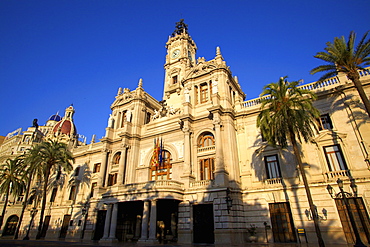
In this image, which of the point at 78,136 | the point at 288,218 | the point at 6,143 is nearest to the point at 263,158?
the point at 288,218

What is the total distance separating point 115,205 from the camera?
2634cm

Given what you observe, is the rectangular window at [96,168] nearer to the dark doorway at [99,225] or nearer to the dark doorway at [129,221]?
the dark doorway at [99,225]

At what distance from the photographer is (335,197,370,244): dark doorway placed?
60.2 ft

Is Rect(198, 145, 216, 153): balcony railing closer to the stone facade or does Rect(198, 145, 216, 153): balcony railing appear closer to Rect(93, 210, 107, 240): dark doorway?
the stone facade

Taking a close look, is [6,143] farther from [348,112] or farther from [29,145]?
[348,112]

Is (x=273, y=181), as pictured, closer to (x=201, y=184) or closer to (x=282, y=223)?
(x=282, y=223)

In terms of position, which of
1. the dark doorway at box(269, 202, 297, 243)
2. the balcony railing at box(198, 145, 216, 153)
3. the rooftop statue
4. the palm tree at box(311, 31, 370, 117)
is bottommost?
the dark doorway at box(269, 202, 297, 243)

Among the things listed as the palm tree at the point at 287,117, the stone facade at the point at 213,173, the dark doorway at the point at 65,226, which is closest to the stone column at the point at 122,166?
the stone facade at the point at 213,173

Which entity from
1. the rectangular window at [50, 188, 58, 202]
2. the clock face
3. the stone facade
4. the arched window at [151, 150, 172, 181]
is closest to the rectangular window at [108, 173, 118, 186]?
the stone facade

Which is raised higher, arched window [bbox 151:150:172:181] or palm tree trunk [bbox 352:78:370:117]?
palm tree trunk [bbox 352:78:370:117]

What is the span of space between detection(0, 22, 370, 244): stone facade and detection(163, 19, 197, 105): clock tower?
5146 mm

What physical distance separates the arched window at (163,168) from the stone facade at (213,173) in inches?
4.9

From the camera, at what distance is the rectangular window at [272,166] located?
2352cm

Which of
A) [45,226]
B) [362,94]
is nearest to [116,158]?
[45,226]
